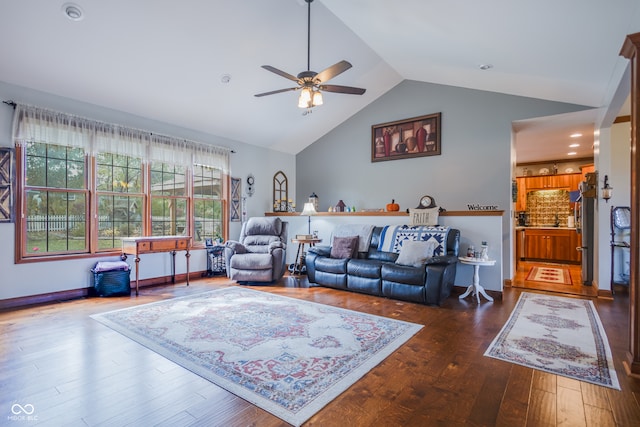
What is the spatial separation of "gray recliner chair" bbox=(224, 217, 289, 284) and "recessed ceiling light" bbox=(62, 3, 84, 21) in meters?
3.50

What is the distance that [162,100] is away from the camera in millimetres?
4945

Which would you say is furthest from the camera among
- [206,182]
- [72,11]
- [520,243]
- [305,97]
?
[520,243]

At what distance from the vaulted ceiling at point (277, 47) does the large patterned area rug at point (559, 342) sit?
2.60 meters

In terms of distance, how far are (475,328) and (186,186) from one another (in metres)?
5.05

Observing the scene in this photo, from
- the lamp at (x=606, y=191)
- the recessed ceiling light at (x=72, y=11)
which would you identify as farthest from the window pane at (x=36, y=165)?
the lamp at (x=606, y=191)

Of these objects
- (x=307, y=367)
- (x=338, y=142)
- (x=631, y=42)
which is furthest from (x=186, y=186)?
(x=631, y=42)

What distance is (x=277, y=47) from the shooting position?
4566mm

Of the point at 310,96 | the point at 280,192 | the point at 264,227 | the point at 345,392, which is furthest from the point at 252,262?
the point at 345,392

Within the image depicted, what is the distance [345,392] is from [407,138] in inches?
201

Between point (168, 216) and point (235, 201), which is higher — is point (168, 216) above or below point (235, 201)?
below

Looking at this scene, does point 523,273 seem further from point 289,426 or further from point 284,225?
point 289,426

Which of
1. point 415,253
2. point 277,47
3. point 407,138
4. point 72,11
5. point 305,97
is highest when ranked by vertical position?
point 277,47

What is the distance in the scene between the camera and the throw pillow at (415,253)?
437cm

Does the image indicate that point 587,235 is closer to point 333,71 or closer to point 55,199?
point 333,71
